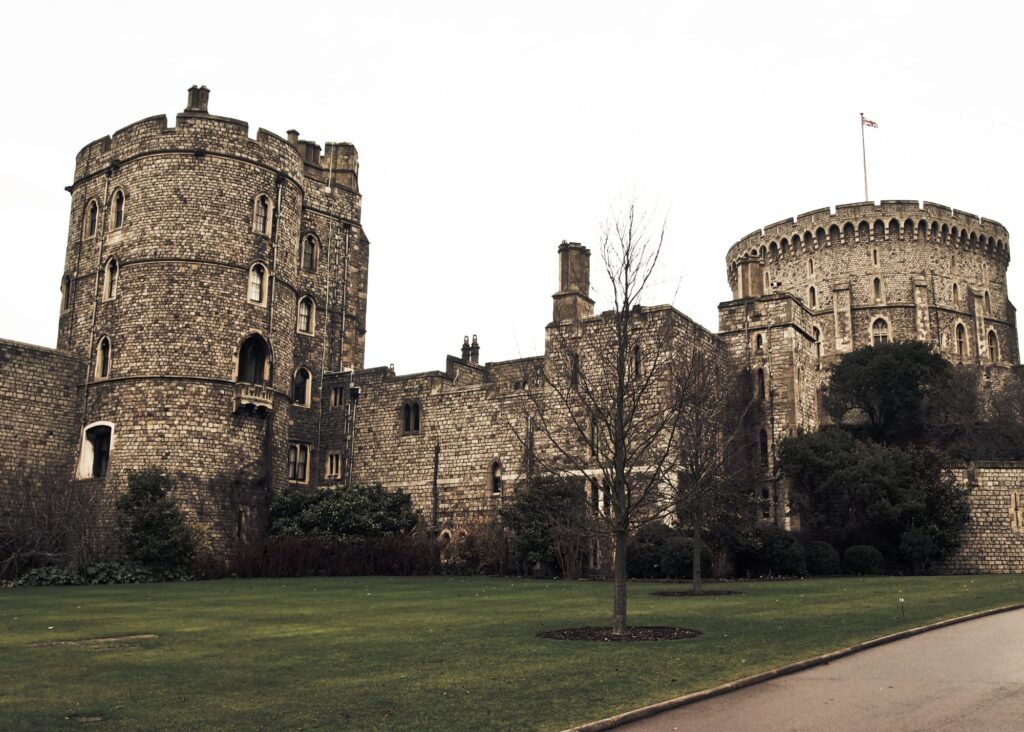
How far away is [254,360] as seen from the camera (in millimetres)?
38750

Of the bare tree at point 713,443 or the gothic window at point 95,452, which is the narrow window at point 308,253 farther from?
the bare tree at point 713,443

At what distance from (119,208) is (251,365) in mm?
8084

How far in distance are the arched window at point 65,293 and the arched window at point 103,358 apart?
296 cm

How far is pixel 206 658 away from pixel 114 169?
3075cm

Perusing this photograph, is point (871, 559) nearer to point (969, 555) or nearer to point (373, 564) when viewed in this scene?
point (969, 555)

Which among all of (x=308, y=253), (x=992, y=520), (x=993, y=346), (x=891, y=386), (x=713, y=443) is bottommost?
(x=992, y=520)

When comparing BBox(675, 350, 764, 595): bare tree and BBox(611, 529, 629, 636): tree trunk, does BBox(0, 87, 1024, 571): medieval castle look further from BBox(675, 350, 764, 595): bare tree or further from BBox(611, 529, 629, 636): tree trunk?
BBox(611, 529, 629, 636): tree trunk

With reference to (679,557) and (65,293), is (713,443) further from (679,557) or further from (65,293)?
(65,293)

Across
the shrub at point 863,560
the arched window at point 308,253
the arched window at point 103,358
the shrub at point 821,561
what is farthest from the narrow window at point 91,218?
the shrub at point 863,560

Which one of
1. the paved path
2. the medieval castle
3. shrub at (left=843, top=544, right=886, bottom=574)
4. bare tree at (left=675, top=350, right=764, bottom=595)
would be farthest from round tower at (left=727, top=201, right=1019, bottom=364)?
the paved path

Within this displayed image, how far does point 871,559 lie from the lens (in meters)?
32.0

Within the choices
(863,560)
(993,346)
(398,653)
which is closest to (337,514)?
(863,560)

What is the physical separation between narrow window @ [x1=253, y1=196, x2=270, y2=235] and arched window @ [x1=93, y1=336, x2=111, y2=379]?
703 centimetres

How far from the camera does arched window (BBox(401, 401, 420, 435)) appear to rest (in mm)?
42000
